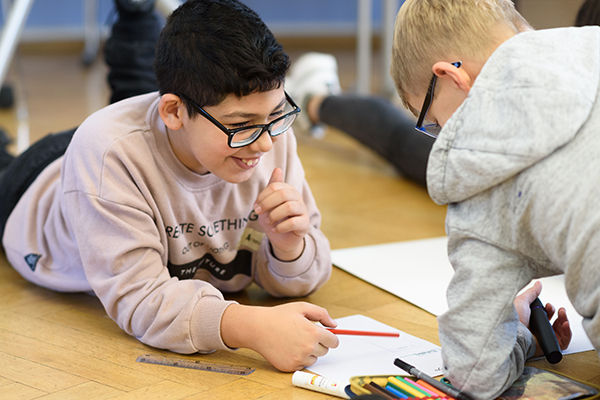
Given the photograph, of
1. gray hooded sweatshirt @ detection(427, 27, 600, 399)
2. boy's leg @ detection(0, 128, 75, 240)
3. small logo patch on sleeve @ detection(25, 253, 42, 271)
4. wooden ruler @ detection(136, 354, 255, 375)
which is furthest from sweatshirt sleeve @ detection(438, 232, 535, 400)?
boy's leg @ detection(0, 128, 75, 240)

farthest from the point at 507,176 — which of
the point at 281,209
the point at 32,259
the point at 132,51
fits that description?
the point at 132,51

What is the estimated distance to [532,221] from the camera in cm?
63

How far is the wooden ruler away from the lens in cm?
80

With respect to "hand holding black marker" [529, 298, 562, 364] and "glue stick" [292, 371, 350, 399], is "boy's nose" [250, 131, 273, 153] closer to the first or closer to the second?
"glue stick" [292, 371, 350, 399]

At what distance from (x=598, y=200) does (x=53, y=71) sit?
3.59 m

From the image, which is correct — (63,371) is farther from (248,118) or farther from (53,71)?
(53,71)

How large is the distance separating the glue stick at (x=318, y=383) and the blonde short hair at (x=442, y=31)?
1.13ft

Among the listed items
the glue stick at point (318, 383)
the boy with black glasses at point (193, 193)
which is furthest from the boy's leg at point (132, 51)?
the glue stick at point (318, 383)

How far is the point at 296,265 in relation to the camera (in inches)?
38.6

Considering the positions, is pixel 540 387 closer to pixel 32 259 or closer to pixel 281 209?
pixel 281 209

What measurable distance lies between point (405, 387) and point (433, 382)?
0.03 metres

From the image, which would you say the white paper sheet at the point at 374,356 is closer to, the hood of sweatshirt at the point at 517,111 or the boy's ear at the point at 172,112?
the hood of sweatshirt at the point at 517,111

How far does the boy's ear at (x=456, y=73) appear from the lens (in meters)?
0.70

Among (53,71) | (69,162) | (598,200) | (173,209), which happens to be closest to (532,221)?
(598,200)
